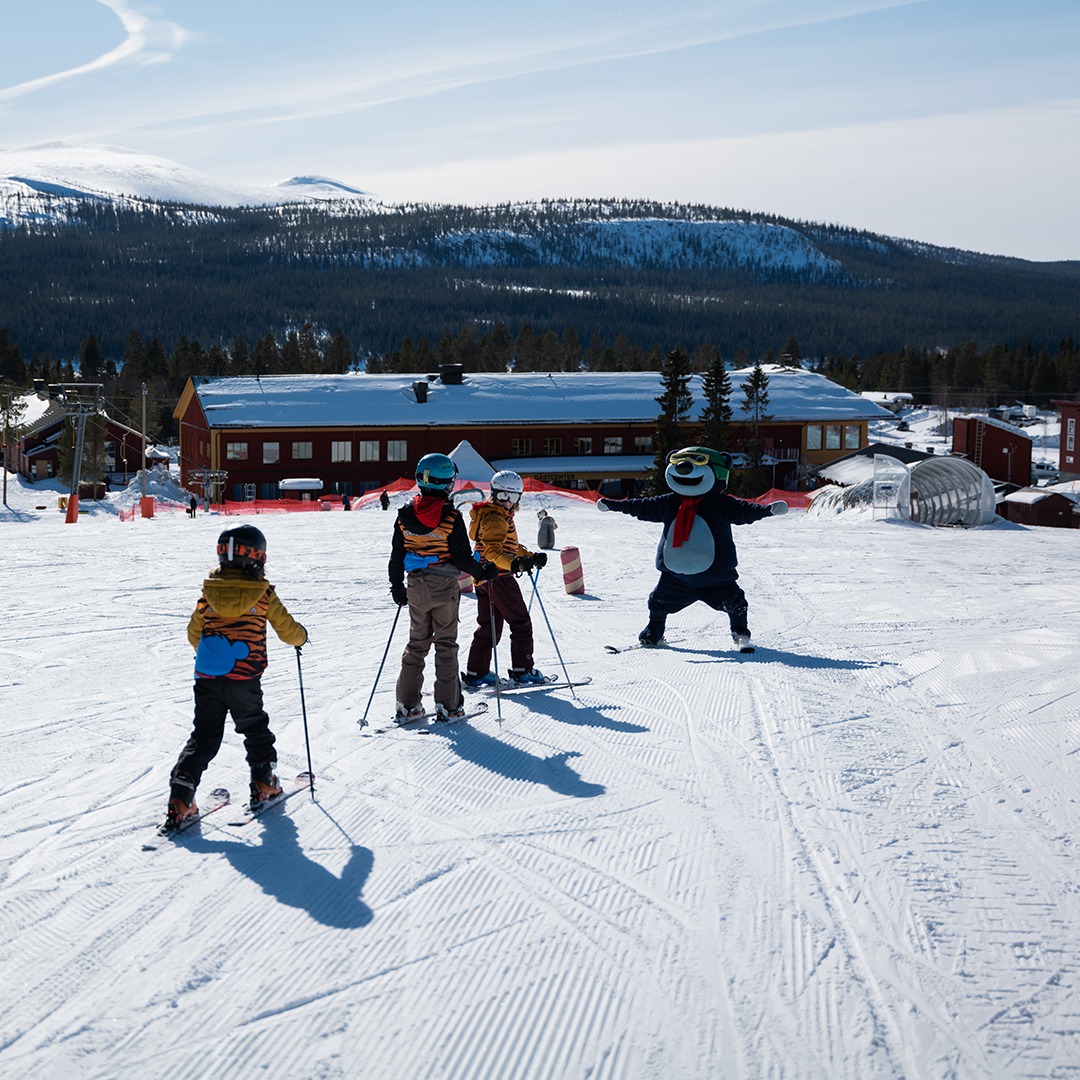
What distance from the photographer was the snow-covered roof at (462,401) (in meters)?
51.4

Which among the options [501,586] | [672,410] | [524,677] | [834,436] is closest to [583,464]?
[672,410]

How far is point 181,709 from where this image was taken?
7.44 meters

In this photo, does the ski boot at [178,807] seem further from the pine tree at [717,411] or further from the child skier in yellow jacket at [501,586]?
Result: the pine tree at [717,411]

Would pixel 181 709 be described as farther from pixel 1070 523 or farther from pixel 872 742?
pixel 1070 523

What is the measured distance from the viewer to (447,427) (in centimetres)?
5288

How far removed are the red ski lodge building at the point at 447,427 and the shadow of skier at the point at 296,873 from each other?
4361cm

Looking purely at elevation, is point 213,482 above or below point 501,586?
below

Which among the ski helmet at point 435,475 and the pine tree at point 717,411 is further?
the pine tree at point 717,411

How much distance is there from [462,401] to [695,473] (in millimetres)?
46364

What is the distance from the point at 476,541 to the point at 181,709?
2.25m

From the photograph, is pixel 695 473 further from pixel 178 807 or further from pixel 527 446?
pixel 527 446

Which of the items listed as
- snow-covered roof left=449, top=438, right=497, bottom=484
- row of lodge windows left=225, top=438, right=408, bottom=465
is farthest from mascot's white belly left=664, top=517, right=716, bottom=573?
row of lodge windows left=225, top=438, right=408, bottom=465

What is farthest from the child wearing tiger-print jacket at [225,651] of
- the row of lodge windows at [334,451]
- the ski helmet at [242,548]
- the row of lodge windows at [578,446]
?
the row of lodge windows at [578,446]

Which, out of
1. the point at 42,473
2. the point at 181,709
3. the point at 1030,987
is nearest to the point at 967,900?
the point at 1030,987
